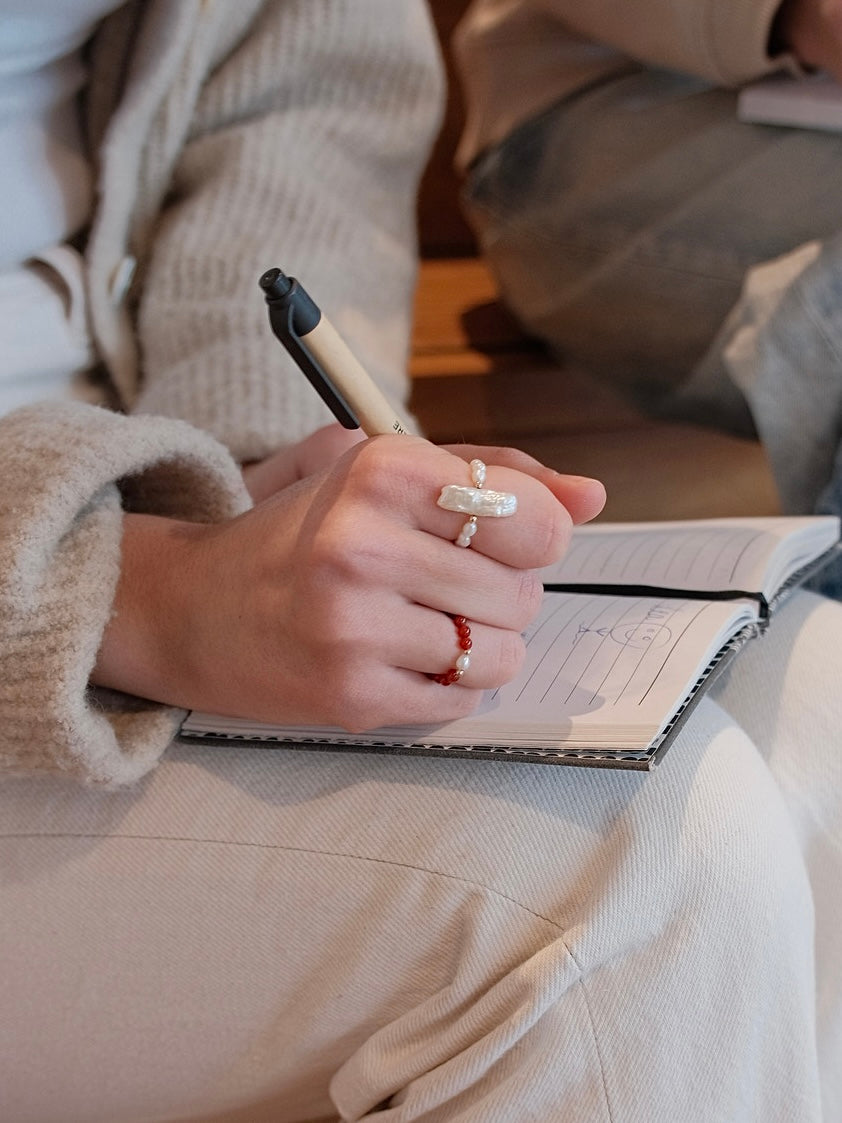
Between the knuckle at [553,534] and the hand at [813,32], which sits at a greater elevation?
the hand at [813,32]

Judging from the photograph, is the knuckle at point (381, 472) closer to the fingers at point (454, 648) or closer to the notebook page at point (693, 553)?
the fingers at point (454, 648)

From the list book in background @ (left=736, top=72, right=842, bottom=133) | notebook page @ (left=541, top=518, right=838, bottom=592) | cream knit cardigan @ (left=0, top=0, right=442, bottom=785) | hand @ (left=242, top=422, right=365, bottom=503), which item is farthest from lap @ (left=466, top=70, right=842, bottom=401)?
hand @ (left=242, top=422, right=365, bottom=503)

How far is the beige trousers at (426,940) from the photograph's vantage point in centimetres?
40

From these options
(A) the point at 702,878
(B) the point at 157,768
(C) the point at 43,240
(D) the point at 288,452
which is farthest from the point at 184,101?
(A) the point at 702,878

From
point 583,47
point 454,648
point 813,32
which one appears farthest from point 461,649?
point 583,47

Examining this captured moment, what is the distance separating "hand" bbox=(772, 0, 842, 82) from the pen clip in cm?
58

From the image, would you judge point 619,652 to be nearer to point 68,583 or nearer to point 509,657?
point 509,657

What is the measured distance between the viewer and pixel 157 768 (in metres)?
0.47

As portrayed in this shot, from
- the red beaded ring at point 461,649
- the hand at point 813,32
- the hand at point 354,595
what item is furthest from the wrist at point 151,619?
the hand at point 813,32

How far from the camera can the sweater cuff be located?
410mm

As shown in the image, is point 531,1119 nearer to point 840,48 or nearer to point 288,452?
point 288,452

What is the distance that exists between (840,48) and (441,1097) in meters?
0.75

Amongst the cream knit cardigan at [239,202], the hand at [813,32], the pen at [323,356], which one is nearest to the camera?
the pen at [323,356]

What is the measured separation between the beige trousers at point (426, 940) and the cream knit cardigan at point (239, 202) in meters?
0.08
